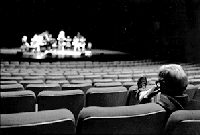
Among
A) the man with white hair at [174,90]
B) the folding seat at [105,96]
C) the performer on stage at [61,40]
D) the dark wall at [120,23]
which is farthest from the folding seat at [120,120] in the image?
the performer on stage at [61,40]

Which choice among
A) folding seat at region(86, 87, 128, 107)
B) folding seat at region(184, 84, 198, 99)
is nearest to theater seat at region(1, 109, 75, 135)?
folding seat at region(86, 87, 128, 107)

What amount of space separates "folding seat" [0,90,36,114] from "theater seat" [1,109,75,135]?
3.01ft

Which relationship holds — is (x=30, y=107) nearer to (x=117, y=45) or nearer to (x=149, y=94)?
(x=149, y=94)

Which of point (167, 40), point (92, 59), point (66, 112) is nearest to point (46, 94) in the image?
point (66, 112)

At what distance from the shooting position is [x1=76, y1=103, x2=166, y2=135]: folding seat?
111 centimetres

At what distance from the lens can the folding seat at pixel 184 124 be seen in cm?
119

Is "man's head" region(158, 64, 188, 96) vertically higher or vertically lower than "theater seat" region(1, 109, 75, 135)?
higher

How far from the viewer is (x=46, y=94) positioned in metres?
2.06

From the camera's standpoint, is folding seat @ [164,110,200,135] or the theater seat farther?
folding seat @ [164,110,200,135]

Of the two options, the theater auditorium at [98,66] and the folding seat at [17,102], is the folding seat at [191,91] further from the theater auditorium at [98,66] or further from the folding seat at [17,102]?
the folding seat at [17,102]

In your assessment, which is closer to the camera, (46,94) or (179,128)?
(179,128)

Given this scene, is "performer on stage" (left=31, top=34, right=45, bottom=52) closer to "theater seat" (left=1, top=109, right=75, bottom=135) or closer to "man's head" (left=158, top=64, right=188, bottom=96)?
"man's head" (left=158, top=64, right=188, bottom=96)

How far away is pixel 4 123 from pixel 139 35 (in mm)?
13107

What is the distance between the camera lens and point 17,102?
6.34ft
